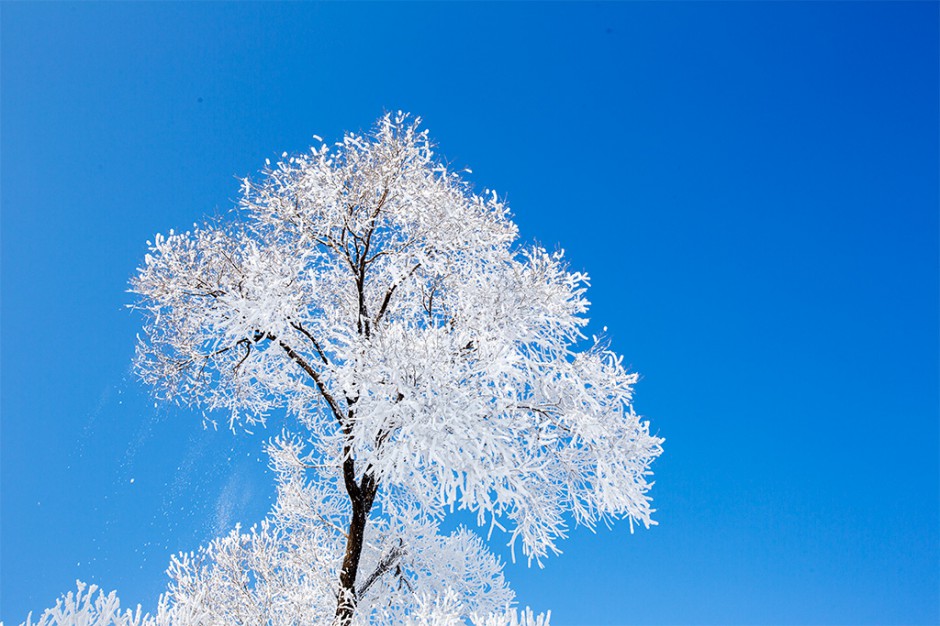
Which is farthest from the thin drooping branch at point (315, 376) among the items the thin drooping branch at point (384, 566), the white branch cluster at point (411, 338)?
the thin drooping branch at point (384, 566)

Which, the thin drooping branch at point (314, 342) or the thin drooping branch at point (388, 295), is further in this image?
the thin drooping branch at point (388, 295)

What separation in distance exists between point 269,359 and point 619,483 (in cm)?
554

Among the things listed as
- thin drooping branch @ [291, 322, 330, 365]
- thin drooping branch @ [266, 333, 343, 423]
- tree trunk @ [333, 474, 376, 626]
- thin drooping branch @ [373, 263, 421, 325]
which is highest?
thin drooping branch @ [373, 263, 421, 325]

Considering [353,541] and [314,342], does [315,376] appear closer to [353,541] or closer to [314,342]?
[314,342]

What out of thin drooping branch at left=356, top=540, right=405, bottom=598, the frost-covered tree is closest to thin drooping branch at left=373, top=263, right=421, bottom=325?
the frost-covered tree

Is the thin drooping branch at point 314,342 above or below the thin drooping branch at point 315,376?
above

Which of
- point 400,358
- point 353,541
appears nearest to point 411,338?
point 400,358

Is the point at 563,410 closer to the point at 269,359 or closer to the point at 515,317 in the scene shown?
the point at 515,317

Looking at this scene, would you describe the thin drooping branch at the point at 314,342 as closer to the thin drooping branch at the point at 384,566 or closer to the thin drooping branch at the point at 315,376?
the thin drooping branch at the point at 315,376

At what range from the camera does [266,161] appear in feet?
30.9

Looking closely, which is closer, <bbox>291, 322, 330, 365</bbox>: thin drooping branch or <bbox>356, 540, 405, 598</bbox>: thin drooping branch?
<bbox>291, 322, 330, 365</bbox>: thin drooping branch

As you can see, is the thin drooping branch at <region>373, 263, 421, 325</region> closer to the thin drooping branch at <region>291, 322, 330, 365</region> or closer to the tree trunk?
the thin drooping branch at <region>291, 322, 330, 365</region>

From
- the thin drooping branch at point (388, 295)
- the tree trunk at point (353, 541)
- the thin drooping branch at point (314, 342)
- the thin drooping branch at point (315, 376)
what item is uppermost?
the thin drooping branch at point (388, 295)

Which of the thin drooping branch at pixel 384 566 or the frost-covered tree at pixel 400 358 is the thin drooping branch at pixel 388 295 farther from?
the thin drooping branch at pixel 384 566
